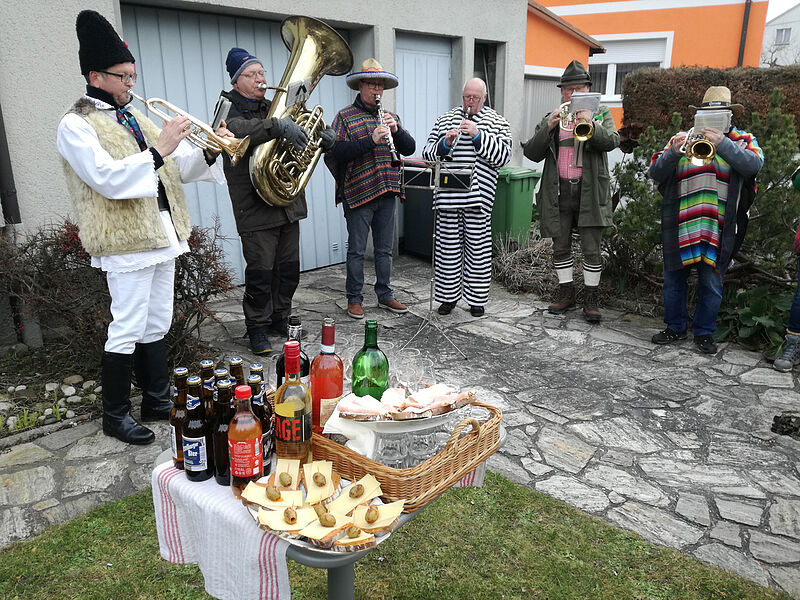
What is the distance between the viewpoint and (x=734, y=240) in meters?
4.69

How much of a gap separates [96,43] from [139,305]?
1.30 meters

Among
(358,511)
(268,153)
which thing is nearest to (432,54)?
(268,153)

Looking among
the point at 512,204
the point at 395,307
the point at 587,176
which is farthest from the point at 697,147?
the point at 512,204

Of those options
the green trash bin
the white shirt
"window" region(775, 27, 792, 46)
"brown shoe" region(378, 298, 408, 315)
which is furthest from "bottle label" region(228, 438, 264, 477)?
"window" region(775, 27, 792, 46)

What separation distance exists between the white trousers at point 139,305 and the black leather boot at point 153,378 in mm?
80

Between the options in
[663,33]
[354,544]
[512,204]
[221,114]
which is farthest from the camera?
[663,33]

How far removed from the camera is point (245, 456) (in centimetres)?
171

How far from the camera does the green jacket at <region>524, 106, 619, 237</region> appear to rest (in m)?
5.12

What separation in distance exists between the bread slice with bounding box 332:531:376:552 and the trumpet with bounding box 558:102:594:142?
13.2ft

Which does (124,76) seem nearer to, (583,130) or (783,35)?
(583,130)

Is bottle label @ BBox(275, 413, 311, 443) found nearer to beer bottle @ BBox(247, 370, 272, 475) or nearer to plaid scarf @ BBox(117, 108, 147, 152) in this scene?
beer bottle @ BBox(247, 370, 272, 475)

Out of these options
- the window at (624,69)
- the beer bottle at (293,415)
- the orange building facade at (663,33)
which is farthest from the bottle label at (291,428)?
the window at (624,69)

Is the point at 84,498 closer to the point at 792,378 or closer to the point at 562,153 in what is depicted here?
the point at 562,153

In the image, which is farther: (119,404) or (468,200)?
(468,200)
